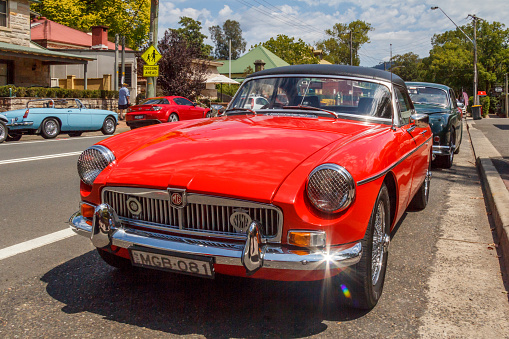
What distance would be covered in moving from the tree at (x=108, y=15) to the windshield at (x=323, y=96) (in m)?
46.6

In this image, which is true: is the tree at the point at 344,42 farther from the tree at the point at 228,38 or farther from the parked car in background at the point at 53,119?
the parked car in background at the point at 53,119

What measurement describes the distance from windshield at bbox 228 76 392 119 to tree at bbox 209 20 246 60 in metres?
117

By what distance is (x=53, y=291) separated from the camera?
3408 millimetres

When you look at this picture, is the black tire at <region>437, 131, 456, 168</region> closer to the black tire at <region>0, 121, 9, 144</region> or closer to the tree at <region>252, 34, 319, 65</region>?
the black tire at <region>0, 121, 9, 144</region>


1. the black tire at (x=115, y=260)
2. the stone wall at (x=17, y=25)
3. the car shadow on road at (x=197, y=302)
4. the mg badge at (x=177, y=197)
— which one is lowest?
the car shadow on road at (x=197, y=302)

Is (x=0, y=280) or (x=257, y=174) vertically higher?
(x=257, y=174)

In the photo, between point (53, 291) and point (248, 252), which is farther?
point (53, 291)

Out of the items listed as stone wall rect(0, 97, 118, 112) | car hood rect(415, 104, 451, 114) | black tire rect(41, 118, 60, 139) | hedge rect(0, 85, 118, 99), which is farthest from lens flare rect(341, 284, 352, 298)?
hedge rect(0, 85, 118, 99)

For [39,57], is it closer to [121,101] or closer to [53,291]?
[121,101]

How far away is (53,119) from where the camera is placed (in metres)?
15.8

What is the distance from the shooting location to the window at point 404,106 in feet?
15.2

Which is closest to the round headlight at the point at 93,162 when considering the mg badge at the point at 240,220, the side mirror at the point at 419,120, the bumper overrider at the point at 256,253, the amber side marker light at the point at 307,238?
the bumper overrider at the point at 256,253

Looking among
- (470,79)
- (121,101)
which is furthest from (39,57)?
(470,79)

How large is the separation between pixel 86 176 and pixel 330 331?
6.07ft
